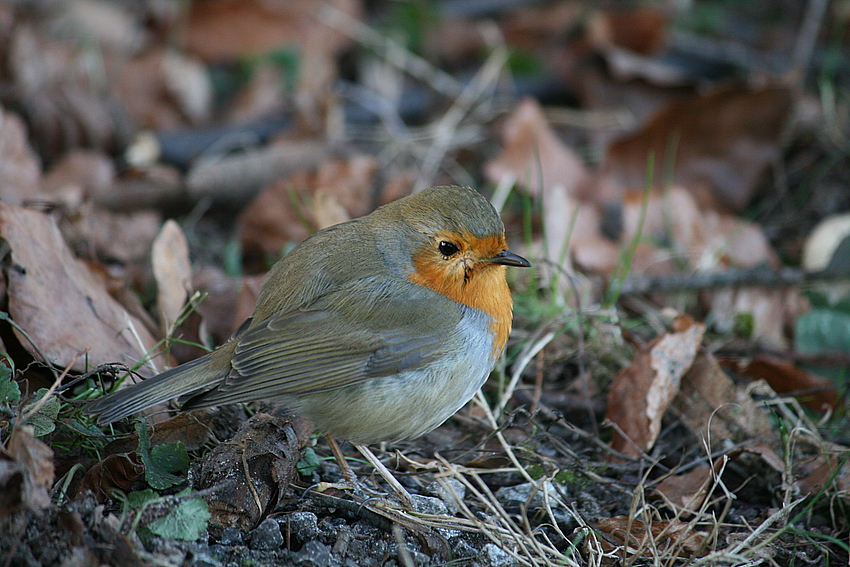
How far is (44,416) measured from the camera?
2414mm

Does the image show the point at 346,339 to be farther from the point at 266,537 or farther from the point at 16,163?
the point at 16,163

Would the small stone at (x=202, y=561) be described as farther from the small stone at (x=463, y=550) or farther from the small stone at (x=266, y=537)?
the small stone at (x=463, y=550)

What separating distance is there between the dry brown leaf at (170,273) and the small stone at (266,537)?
1141mm

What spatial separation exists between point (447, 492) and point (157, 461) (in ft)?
3.06

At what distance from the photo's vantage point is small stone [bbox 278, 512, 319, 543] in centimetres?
241

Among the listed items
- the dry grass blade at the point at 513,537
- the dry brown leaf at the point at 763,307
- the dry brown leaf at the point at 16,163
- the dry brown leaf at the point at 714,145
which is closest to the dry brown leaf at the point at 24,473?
the dry grass blade at the point at 513,537

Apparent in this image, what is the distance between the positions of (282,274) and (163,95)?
11.1 ft

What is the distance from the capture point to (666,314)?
3.74 metres

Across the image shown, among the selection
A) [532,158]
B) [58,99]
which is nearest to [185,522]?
[532,158]

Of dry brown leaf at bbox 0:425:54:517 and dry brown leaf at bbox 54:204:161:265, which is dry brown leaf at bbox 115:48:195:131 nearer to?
dry brown leaf at bbox 54:204:161:265

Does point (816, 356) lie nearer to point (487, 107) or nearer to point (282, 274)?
point (282, 274)

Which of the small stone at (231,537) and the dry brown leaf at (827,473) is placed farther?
the dry brown leaf at (827,473)

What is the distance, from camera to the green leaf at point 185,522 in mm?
2207

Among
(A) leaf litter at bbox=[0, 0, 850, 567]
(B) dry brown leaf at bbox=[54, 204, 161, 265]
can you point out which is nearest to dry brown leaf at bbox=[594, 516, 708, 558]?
(A) leaf litter at bbox=[0, 0, 850, 567]
